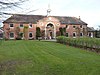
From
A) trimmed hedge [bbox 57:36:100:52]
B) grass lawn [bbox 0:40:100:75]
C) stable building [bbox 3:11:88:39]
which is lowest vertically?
grass lawn [bbox 0:40:100:75]

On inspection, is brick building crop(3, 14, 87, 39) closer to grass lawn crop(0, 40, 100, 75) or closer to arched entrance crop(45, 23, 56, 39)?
arched entrance crop(45, 23, 56, 39)

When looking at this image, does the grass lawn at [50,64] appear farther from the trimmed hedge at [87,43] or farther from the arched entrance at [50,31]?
the arched entrance at [50,31]

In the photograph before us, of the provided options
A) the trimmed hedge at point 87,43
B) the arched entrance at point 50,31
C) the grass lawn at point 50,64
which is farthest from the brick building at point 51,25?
the grass lawn at point 50,64

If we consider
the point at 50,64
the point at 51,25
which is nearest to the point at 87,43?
the point at 50,64

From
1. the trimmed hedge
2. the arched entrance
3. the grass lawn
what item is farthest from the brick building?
the grass lawn

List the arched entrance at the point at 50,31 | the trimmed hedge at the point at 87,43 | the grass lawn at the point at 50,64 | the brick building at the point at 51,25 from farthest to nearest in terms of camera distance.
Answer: the arched entrance at the point at 50,31 → the brick building at the point at 51,25 → the trimmed hedge at the point at 87,43 → the grass lawn at the point at 50,64

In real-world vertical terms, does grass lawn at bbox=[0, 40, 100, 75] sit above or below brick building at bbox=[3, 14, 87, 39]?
below

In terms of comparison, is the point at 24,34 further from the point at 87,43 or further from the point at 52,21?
the point at 87,43

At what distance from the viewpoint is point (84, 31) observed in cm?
8425

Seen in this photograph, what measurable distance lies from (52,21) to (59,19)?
10.1 ft

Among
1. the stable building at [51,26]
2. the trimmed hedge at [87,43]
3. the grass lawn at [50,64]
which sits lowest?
the grass lawn at [50,64]

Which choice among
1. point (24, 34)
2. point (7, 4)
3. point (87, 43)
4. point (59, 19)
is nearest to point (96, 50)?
point (87, 43)

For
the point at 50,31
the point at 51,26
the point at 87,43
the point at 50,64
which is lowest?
the point at 50,64

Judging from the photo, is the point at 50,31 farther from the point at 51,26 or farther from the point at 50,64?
the point at 50,64
